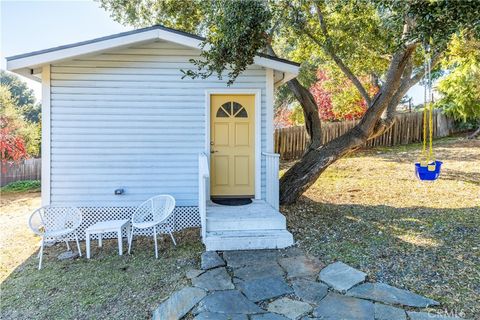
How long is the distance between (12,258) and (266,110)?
5065mm

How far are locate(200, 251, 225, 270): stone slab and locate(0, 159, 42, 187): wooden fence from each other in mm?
10812

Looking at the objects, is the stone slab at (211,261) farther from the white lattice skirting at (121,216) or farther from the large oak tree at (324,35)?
the large oak tree at (324,35)

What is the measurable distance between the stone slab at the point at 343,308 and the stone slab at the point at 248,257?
1.07m

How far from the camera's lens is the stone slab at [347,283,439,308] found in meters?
2.93

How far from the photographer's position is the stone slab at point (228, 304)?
9.71 ft

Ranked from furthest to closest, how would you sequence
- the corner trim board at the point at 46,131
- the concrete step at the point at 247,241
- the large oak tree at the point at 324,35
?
the corner trim board at the point at 46,131 < the concrete step at the point at 247,241 < the large oak tree at the point at 324,35

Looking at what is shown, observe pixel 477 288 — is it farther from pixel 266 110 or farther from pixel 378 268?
pixel 266 110

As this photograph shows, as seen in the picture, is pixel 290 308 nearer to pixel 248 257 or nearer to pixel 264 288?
pixel 264 288

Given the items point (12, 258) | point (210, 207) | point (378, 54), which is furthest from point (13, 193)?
point (378, 54)

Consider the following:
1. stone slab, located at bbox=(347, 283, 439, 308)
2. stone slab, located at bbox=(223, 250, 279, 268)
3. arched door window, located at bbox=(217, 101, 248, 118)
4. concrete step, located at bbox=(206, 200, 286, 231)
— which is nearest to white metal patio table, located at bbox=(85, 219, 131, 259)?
concrete step, located at bbox=(206, 200, 286, 231)

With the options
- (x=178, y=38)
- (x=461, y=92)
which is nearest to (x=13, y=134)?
(x=178, y=38)

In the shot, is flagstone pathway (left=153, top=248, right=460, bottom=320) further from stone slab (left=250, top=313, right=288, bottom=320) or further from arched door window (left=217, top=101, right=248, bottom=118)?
arched door window (left=217, top=101, right=248, bottom=118)

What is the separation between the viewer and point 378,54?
27.7 feet

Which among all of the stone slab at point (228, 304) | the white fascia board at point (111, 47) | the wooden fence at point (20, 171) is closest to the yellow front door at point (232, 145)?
the white fascia board at point (111, 47)
